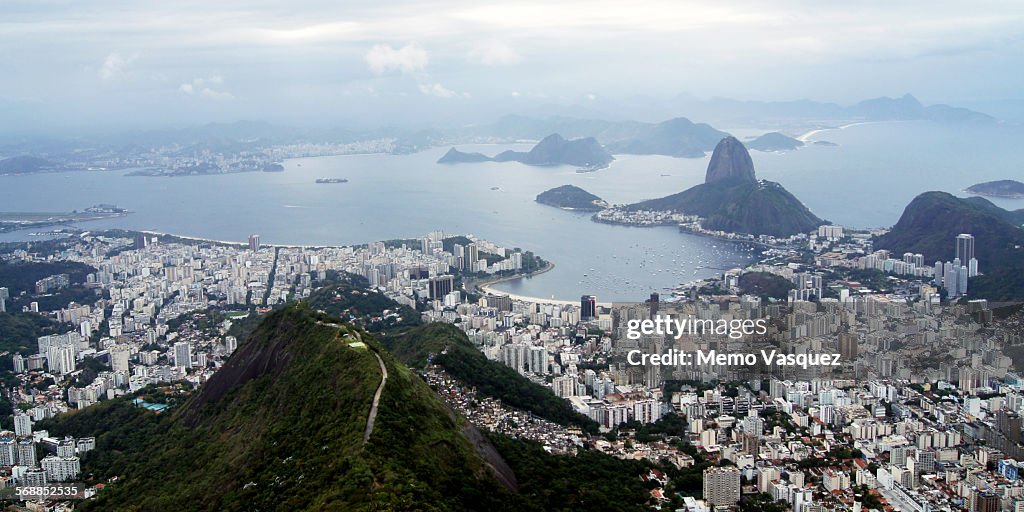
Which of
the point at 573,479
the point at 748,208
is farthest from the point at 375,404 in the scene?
the point at 748,208

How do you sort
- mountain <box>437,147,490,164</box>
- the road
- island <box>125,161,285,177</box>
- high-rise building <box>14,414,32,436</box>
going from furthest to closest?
1. mountain <box>437,147,490,164</box>
2. island <box>125,161,285,177</box>
3. high-rise building <box>14,414,32,436</box>
4. the road

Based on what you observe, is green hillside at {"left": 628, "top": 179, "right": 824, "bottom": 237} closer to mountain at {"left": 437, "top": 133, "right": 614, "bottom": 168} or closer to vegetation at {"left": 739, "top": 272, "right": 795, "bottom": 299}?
A: vegetation at {"left": 739, "top": 272, "right": 795, "bottom": 299}

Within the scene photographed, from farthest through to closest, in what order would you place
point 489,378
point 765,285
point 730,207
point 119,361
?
point 730,207 → point 765,285 → point 119,361 → point 489,378

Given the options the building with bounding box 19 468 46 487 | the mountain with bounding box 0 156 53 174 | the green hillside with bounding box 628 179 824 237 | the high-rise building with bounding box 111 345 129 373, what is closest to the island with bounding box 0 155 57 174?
the mountain with bounding box 0 156 53 174

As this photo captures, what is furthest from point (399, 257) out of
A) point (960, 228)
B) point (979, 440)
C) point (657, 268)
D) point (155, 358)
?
point (979, 440)

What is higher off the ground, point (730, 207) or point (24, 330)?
point (730, 207)

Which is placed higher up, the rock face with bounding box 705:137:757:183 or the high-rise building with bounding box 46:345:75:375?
the rock face with bounding box 705:137:757:183

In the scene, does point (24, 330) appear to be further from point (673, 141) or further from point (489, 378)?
point (673, 141)

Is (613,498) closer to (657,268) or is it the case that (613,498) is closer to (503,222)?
(657,268)
